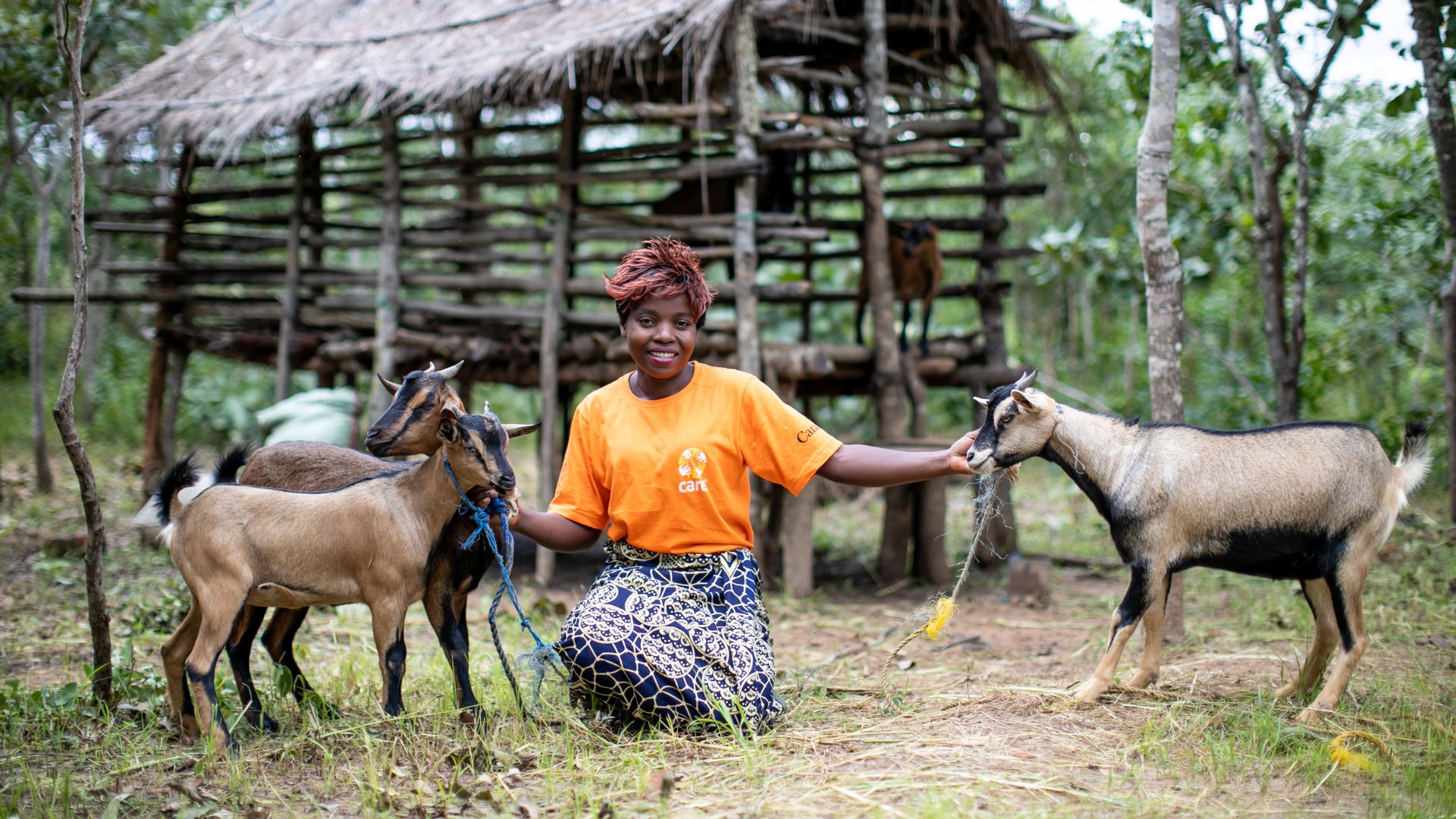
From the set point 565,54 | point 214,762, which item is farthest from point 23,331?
point 214,762

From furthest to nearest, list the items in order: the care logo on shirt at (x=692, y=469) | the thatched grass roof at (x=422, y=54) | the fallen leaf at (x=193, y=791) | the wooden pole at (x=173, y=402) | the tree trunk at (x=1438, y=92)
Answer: the wooden pole at (x=173, y=402) → the thatched grass roof at (x=422, y=54) → the tree trunk at (x=1438, y=92) → the care logo on shirt at (x=692, y=469) → the fallen leaf at (x=193, y=791)

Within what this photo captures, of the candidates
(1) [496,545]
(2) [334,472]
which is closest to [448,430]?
(1) [496,545]

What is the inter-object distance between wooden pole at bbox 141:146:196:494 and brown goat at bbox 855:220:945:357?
20.3ft

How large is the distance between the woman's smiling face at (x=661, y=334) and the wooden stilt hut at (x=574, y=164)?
359 cm

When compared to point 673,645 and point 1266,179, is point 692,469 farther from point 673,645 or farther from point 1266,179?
point 1266,179

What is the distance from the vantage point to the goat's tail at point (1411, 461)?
12.4ft

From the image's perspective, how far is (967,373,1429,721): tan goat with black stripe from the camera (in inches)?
147

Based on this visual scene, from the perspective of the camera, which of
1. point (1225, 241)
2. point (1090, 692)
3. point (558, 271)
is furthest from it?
point (1225, 241)

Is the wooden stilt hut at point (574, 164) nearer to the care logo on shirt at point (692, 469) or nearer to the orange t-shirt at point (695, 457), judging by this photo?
the orange t-shirt at point (695, 457)

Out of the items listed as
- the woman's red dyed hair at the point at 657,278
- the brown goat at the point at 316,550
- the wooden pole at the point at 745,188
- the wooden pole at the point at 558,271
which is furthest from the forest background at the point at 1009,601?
the wooden pole at the point at 558,271

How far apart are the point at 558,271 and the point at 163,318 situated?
4.44 metres

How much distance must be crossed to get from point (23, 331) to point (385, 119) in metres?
9.75

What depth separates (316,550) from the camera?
3.55m

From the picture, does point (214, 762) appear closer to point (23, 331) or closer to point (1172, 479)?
point (1172, 479)
